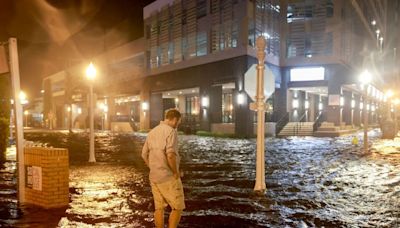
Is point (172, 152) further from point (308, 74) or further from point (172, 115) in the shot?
point (308, 74)

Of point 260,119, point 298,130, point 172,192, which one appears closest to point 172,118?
point 172,192

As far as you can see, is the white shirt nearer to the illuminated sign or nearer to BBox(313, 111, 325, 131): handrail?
BBox(313, 111, 325, 131): handrail

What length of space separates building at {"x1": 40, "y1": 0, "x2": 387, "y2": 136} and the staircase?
0.57 m

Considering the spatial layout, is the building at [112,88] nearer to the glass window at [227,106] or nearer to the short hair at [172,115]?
the glass window at [227,106]

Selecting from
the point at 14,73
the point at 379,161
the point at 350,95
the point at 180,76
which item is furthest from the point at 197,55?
the point at 14,73

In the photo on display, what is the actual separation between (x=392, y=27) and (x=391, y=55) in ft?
25.9

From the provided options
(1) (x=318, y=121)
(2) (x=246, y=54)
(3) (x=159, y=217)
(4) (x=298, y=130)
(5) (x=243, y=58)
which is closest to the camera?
(3) (x=159, y=217)

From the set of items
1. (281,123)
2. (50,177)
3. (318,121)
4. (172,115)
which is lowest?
(50,177)

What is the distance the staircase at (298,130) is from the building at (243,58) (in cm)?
57

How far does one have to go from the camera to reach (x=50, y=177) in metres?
7.21

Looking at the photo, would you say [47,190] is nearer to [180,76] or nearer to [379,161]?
[379,161]

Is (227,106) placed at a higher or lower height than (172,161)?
higher

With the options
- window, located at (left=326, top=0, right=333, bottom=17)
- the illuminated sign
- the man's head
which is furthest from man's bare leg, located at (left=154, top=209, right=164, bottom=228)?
window, located at (left=326, top=0, right=333, bottom=17)

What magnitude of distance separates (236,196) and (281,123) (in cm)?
2916
